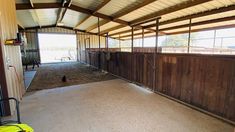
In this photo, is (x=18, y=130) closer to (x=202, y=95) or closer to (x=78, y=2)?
(x=202, y=95)

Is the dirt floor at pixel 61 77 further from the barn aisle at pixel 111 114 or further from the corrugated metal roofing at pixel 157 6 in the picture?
the corrugated metal roofing at pixel 157 6

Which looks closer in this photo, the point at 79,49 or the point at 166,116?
the point at 166,116

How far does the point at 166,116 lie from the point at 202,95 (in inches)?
36.9

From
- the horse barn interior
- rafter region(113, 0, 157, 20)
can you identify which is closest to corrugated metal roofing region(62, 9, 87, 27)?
the horse barn interior

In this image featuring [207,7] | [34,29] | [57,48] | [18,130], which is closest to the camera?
[18,130]

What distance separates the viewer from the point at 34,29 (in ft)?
38.3

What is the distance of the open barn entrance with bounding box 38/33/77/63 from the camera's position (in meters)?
13.9

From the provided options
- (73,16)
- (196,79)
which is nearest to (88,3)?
(73,16)

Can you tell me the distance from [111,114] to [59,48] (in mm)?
13765

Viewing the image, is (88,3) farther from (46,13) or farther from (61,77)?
(46,13)

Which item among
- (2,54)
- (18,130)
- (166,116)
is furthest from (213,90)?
(2,54)

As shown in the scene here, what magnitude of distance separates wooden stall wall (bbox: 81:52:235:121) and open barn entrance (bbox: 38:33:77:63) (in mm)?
11320

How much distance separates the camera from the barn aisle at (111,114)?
2.26 metres

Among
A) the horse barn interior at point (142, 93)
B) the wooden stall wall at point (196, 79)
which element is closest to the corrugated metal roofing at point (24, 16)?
the horse barn interior at point (142, 93)
